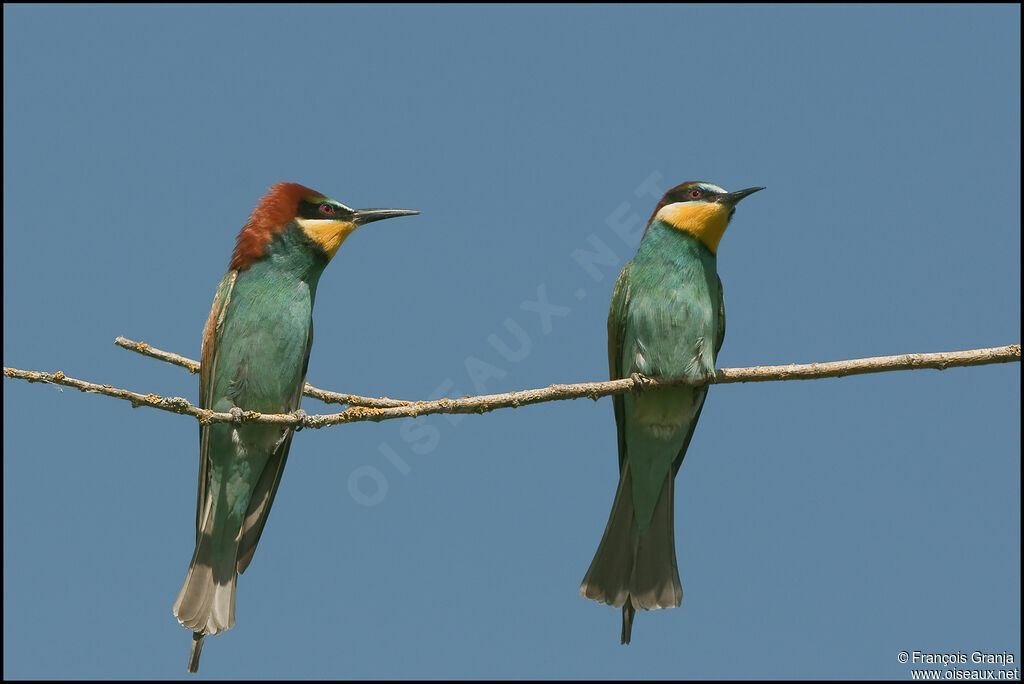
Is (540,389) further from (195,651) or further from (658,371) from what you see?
(195,651)

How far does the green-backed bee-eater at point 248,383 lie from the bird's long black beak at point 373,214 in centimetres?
13

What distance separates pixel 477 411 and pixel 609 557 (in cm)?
136

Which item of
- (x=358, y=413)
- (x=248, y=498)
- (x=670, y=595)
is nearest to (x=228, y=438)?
(x=248, y=498)

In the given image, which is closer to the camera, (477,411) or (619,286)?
(477,411)

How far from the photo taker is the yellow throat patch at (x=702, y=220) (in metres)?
4.58

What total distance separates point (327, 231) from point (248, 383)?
84 centimetres

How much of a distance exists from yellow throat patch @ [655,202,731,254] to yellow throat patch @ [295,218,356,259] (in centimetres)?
159

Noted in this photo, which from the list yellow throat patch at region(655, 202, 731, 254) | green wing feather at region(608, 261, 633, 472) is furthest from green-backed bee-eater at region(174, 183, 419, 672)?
yellow throat patch at region(655, 202, 731, 254)

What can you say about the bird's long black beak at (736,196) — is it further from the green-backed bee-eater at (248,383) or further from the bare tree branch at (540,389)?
the green-backed bee-eater at (248,383)

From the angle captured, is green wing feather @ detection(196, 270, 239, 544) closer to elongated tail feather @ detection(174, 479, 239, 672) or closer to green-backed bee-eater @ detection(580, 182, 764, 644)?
elongated tail feather @ detection(174, 479, 239, 672)

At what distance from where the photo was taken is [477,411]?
3.60m

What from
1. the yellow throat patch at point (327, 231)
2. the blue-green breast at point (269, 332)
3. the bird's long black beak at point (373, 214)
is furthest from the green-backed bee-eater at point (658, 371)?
the blue-green breast at point (269, 332)

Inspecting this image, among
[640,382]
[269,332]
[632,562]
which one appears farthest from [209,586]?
[640,382]

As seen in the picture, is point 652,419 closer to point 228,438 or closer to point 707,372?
point 707,372
